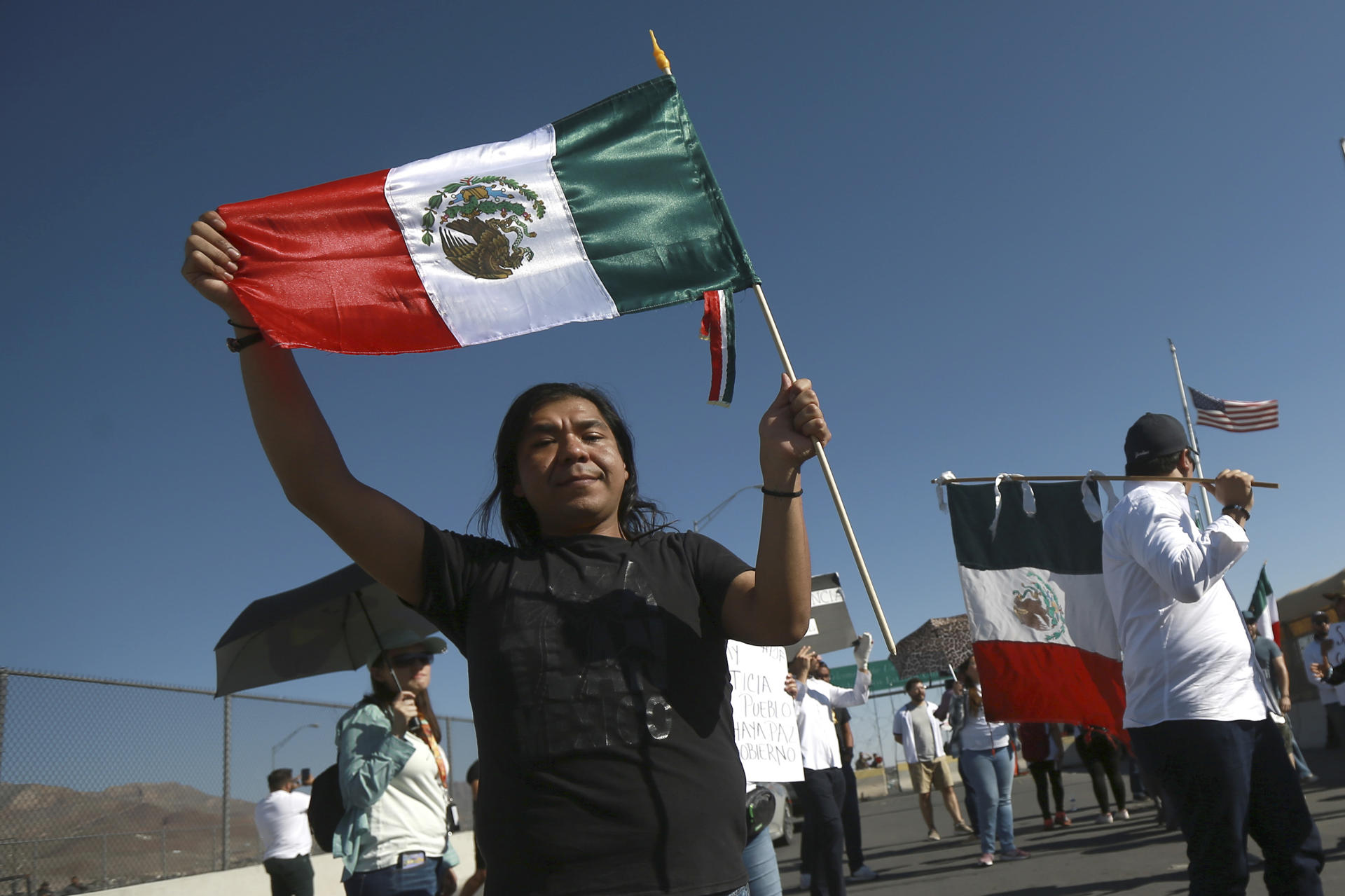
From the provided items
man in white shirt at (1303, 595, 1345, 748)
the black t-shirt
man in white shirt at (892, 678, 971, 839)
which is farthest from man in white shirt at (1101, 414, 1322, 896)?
man in white shirt at (892, 678, 971, 839)

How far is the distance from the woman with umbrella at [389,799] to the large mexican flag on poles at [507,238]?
2856 mm

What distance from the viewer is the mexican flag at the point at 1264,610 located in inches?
275

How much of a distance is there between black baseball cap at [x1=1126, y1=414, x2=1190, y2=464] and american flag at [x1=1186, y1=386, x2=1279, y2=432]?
15952 millimetres

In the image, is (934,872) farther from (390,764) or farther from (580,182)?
(580,182)

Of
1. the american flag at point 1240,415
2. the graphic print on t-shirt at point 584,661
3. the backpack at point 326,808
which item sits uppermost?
the american flag at point 1240,415

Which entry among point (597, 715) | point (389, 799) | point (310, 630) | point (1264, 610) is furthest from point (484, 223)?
point (1264, 610)

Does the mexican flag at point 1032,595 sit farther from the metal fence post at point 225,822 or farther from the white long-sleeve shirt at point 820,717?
the metal fence post at point 225,822

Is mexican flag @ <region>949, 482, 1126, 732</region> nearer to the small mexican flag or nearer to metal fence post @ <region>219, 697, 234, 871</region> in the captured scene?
A: the small mexican flag

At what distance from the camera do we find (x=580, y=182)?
115 inches

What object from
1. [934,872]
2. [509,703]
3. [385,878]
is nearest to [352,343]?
[509,703]

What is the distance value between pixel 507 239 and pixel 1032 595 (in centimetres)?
467

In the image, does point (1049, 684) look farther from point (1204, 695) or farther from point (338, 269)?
point (338, 269)

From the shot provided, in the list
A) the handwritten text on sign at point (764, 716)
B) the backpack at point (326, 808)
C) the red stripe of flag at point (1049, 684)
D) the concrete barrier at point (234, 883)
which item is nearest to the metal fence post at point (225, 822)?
the concrete barrier at point (234, 883)

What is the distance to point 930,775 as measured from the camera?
1284 cm
